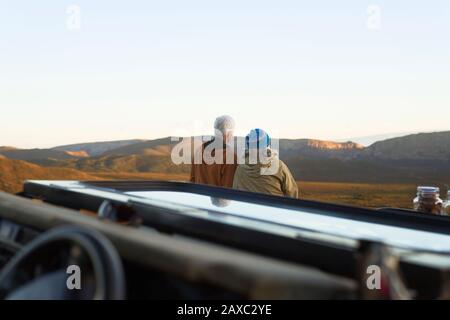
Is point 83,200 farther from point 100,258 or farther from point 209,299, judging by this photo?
point 209,299

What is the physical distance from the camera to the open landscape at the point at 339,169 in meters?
29.5

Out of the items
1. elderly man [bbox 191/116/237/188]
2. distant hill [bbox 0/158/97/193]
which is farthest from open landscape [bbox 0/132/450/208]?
elderly man [bbox 191/116/237/188]

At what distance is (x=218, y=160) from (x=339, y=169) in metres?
38.9

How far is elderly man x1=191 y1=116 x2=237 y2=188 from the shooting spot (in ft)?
22.0

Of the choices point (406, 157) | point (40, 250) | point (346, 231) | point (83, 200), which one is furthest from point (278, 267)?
point (406, 157)

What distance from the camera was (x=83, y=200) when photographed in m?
2.76

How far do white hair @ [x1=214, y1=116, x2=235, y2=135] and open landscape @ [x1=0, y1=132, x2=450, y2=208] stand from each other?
1951 cm

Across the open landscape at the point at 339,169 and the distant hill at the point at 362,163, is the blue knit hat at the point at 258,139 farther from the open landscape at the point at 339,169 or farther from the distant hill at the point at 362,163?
the distant hill at the point at 362,163

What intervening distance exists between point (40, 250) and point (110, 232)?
27cm

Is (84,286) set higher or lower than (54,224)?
lower

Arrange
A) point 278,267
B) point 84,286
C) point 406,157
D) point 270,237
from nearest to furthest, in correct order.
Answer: point 278,267
point 84,286
point 270,237
point 406,157
